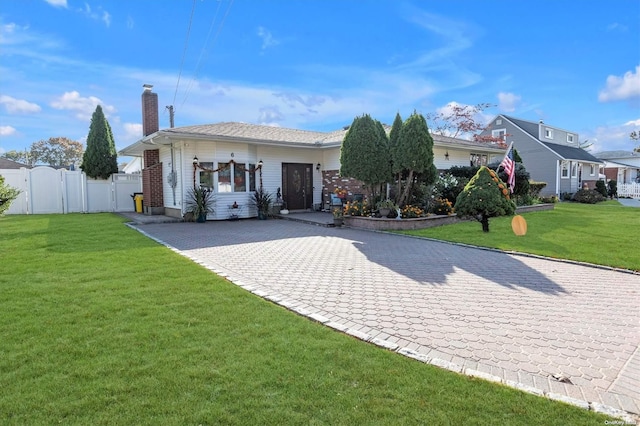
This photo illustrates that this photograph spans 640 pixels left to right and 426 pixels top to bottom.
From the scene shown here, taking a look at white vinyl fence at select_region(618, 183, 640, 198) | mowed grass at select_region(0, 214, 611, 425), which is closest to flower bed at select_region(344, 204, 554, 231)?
mowed grass at select_region(0, 214, 611, 425)

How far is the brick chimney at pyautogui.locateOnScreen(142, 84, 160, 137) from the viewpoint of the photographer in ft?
53.6

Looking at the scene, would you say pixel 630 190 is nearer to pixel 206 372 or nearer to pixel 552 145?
pixel 552 145

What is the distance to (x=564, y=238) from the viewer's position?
9.35 m

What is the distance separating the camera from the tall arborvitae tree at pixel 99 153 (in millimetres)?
18750

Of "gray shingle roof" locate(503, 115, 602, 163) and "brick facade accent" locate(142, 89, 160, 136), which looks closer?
"brick facade accent" locate(142, 89, 160, 136)

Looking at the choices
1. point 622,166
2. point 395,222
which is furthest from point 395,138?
point 622,166

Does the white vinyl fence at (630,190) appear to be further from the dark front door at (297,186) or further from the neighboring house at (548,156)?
the dark front door at (297,186)

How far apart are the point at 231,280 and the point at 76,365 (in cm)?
274

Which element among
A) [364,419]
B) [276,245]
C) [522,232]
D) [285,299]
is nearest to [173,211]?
[276,245]

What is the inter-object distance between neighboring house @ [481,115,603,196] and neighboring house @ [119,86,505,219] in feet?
41.7

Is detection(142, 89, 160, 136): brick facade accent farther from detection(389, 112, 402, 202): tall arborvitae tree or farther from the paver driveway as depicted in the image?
detection(389, 112, 402, 202): tall arborvitae tree

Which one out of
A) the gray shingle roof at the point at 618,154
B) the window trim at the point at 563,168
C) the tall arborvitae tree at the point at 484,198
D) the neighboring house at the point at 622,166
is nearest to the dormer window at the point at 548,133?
the window trim at the point at 563,168

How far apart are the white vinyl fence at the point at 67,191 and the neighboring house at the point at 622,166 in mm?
43641

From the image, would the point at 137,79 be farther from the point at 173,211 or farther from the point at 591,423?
the point at 591,423
